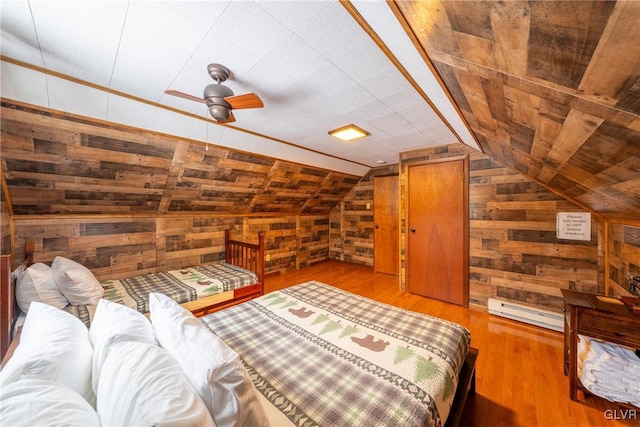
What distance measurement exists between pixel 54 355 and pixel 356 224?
492cm

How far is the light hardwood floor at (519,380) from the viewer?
4.97ft

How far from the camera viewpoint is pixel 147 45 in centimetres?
130

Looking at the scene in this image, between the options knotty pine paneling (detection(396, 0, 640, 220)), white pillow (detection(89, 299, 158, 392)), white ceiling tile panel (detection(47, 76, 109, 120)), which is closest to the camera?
knotty pine paneling (detection(396, 0, 640, 220))

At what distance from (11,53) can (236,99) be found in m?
1.37

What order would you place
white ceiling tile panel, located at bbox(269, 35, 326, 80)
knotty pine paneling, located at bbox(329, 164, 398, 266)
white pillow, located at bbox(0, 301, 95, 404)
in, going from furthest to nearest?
knotty pine paneling, located at bbox(329, 164, 398, 266) < white ceiling tile panel, located at bbox(269, 35, 326, 80) < white pillow, located at bbox(0, 301, 95, 404)

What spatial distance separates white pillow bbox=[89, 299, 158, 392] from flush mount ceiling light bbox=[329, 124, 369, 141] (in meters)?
2.41

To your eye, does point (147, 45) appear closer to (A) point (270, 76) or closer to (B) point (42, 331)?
(A) point (270, 76)

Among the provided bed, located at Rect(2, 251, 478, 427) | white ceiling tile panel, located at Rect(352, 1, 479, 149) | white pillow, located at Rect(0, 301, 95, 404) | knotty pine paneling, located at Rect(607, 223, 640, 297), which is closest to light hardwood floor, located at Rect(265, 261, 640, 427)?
bed, located at Rect(2, 251, 478, 427)

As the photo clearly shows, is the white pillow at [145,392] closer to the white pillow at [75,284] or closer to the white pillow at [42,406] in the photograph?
the white pillow at [42,406]

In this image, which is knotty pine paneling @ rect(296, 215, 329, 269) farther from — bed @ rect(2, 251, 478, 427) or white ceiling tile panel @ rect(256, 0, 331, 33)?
white ceiling tile panel @ rect(256, 0, 331, 33)

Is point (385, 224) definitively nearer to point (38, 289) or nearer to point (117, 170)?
point (117, 170)

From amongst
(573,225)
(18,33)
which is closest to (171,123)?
(18,33)

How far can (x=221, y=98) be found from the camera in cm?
158

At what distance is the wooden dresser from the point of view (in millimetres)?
1512
